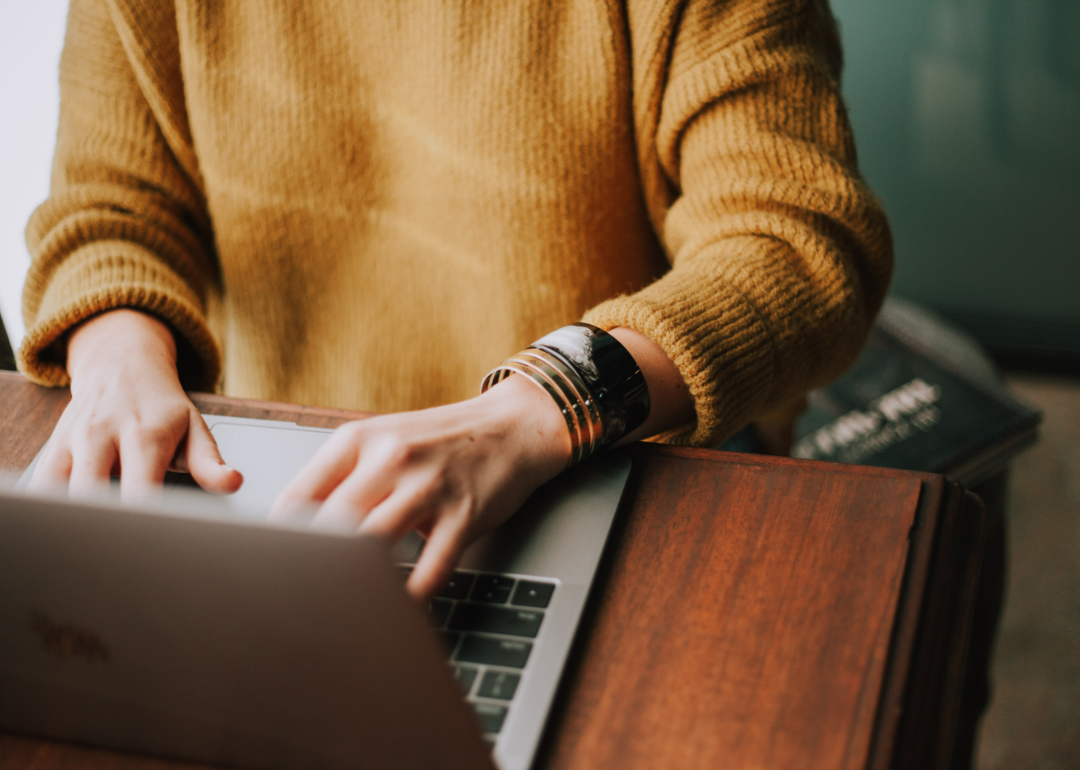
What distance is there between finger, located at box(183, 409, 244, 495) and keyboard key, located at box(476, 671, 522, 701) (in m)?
0.19

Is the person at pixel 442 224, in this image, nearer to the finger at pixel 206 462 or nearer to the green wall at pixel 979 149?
the finger at pixel 206 462

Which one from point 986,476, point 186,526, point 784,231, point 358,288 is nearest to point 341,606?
point 186,526

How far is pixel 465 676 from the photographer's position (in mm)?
339

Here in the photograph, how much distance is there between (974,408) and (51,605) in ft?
4.33

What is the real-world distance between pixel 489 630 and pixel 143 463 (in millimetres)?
236

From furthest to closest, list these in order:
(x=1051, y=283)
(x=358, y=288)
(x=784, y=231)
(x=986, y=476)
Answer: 1. (x=1051, y=283)
2. (x=986, y=476)
3. (x=358, y=288)
4. (x=784, y=231)

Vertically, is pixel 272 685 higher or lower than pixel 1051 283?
lower

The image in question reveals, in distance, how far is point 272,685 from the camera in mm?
287

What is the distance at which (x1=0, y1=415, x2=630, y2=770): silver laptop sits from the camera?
0.80ft

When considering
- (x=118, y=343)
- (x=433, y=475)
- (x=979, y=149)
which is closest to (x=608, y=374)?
(x=433, y=475)

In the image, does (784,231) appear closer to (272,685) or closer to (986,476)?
(272,685)

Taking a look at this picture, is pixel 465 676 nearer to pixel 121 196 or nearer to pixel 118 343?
pixel 118 343

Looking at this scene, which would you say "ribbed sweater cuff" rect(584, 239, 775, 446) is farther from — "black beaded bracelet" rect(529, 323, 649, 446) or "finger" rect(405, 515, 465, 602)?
"finger" rect(405, 515, 465, 602)

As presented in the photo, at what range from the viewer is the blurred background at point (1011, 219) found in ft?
4.27
